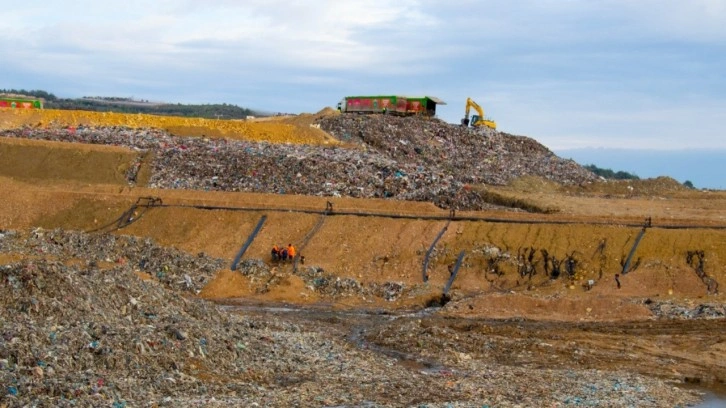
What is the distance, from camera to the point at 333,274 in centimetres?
3139

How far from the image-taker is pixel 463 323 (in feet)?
86.1

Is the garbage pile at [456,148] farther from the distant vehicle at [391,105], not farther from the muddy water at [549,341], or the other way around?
the muddy water at [549,341]

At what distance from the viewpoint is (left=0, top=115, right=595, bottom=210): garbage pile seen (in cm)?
4075

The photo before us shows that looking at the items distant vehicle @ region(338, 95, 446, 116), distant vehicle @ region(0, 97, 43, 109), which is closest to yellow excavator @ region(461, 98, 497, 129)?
distant vehicle @ region(338, 95, 446, 116)

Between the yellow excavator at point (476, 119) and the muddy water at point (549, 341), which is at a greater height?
the yellow excavator at point (476, 119)

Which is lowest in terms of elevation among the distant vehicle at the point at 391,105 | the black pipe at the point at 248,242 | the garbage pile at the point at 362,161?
the black pipe at the point at 248,242

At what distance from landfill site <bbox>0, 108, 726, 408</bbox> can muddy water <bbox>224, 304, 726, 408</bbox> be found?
96mm

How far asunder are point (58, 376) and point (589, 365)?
40.1 feet

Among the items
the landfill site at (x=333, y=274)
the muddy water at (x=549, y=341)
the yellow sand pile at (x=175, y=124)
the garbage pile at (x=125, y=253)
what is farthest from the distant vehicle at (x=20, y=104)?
the muddy water at (x=549, y=341)

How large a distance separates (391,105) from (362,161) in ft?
75.5

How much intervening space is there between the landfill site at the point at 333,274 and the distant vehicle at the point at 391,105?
8917 mm

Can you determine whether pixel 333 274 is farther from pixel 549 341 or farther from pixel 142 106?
pixel 142 106

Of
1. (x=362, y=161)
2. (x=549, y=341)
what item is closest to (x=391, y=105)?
(x=362, y=161)

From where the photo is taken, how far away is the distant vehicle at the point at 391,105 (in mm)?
67312
